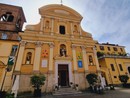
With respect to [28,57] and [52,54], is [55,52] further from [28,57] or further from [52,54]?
[28,57]

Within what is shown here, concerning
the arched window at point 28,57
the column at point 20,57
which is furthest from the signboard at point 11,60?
the arched window at point 28,57

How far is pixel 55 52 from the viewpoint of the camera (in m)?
13.2

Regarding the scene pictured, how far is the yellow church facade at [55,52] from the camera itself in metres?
11.4

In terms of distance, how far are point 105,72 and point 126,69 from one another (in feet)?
17.9

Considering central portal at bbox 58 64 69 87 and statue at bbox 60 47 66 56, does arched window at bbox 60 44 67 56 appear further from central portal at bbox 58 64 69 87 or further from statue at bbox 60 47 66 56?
central portal at bbox 58 64 69 87

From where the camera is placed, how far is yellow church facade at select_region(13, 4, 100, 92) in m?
11.4

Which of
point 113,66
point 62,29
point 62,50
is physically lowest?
point 113,66

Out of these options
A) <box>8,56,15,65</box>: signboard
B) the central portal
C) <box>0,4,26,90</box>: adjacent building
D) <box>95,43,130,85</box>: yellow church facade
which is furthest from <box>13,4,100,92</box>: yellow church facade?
<box>95,43,130,85</box>: yellow church facade

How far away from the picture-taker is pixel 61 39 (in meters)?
14.2

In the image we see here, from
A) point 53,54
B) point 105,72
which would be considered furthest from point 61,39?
point 105,72

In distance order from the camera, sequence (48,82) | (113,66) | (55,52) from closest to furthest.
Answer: (48,82) → (55,52) → (113,66)

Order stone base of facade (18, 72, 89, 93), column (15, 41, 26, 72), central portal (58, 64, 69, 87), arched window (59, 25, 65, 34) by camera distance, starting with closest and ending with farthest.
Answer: stone base of facade (18, 72, 89, 93)
column (15, 41, 26, 72)
central portal (58, 64, 69, 87)
arched window (59, 25, 65, 34)

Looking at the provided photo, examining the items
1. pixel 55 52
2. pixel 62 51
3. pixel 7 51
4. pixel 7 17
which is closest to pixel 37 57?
pixel 55 52

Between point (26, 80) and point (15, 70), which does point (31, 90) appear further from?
point (15, 70)
